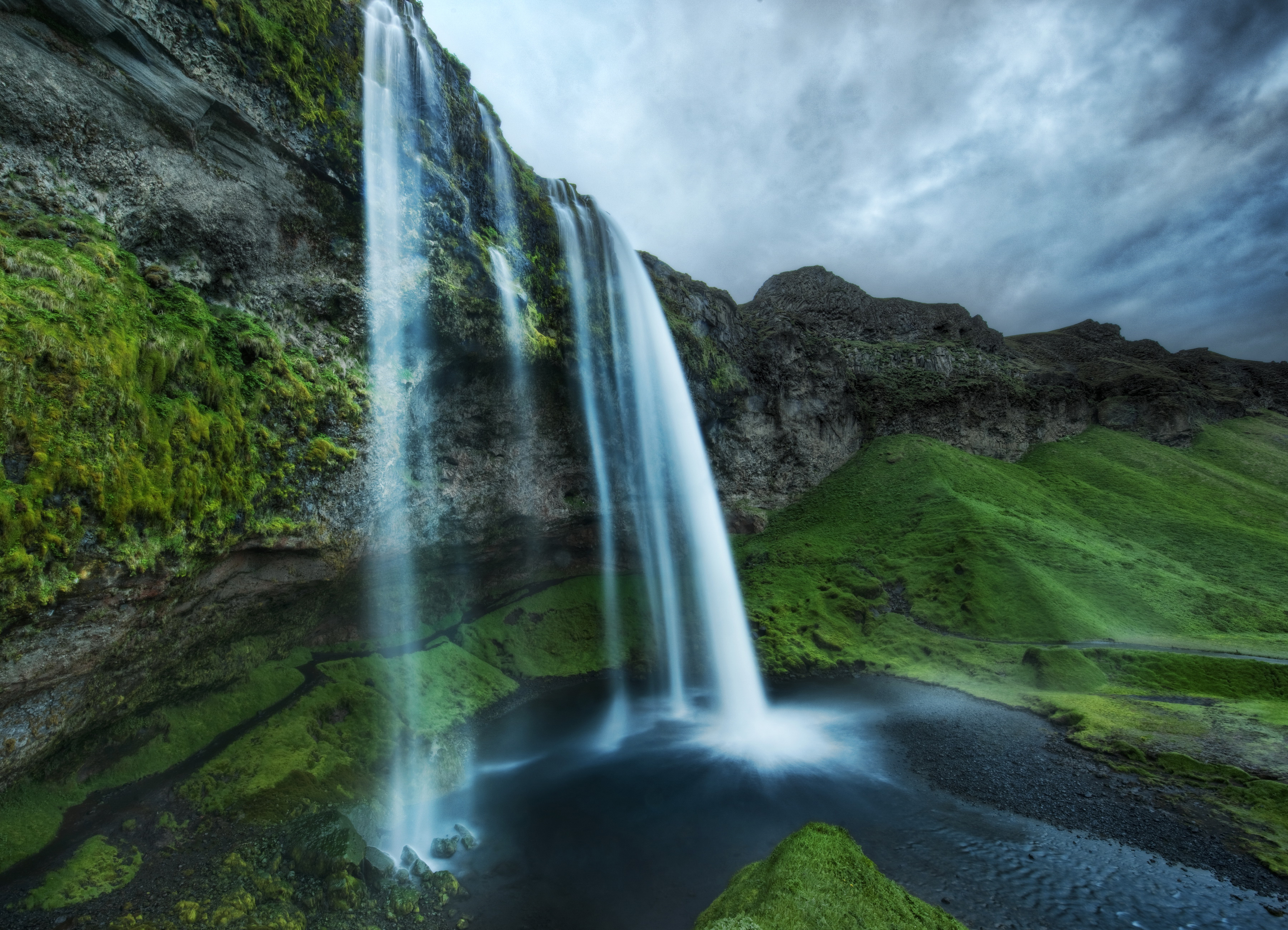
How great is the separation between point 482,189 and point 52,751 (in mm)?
23184

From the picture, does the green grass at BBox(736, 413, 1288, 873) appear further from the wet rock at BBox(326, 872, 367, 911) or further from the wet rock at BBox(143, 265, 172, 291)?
the wet rock at BBox(143, 265, 172, 291)

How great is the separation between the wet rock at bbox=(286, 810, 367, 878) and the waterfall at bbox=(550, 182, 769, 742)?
48.3 ft

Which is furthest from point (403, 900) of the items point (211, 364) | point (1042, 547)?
point (1042, 547)

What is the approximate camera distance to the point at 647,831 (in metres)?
13.4

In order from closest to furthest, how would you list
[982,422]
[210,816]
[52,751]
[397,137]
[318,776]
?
1. [52,751]
2. [210,816]
3. [318,776]
4. [397,137]
5. [982,422]

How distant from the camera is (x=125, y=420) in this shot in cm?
1042

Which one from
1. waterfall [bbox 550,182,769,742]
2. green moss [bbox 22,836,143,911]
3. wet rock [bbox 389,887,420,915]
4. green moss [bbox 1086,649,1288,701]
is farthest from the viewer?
waterfall [bbox 550,182,769,742]

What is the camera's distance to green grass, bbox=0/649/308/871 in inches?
408

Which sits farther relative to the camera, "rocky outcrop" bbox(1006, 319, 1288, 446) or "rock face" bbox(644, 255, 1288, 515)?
"rocky outcrop" bbox(1006, 319, 1288, 446)

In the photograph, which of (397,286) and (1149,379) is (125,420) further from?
(1149,379)

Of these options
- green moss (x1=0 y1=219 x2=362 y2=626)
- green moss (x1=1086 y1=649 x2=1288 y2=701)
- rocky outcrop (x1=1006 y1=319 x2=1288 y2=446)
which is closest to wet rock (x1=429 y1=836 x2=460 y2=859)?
green moss (x1=0 y1=219 x2=362 y2=626)

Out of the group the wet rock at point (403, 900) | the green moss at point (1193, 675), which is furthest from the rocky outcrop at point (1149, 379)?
the wet rock at point (403, 900)

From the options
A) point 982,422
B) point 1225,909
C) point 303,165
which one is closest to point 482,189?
point 303,165

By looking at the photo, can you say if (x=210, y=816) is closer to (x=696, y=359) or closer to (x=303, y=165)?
(x=303, y=165)
